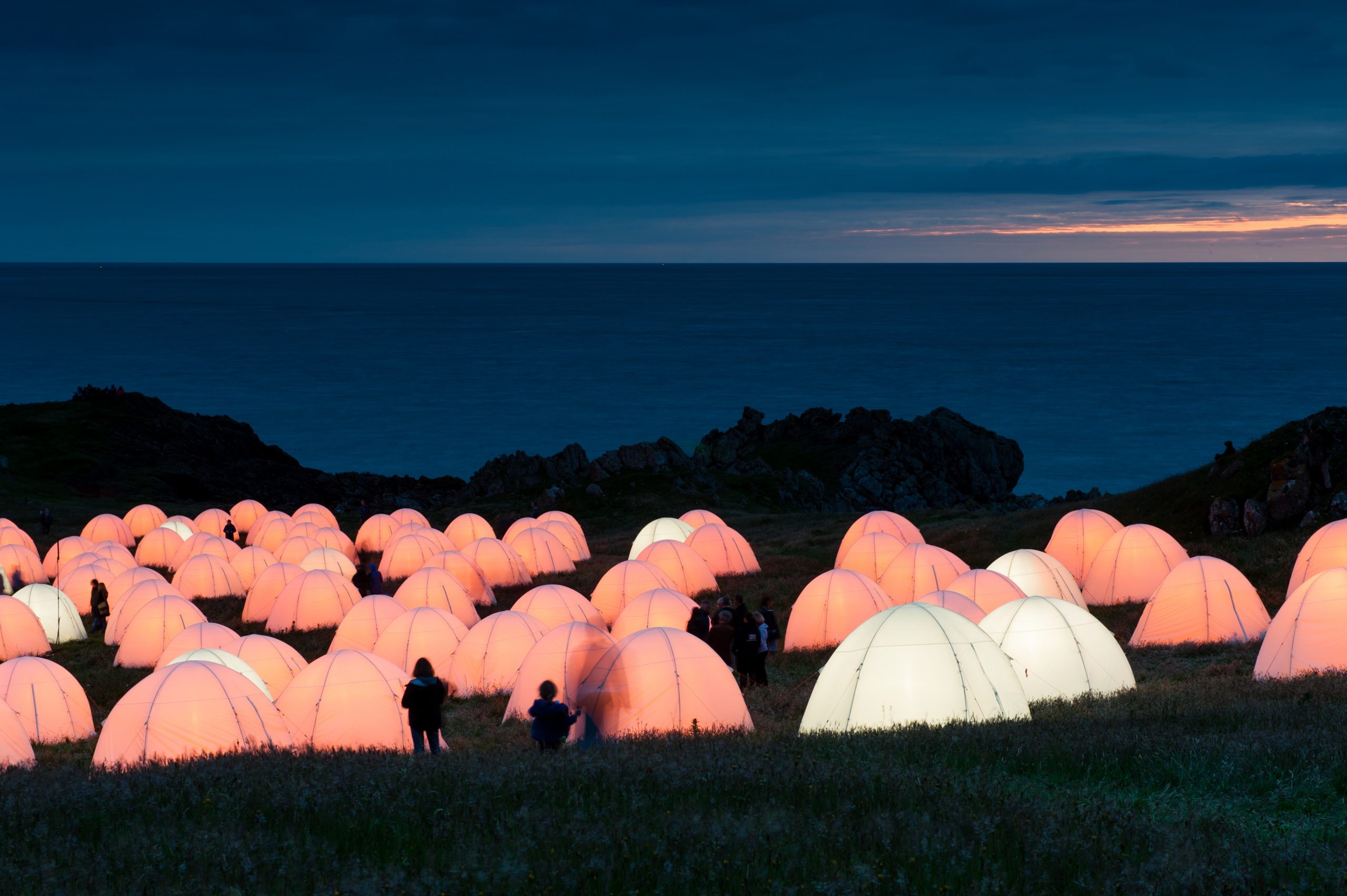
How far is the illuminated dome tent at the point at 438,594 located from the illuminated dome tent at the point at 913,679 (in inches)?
596

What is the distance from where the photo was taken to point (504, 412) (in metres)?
117

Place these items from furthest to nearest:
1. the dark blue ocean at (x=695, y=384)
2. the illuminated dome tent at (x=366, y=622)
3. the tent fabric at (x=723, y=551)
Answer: the dark blue ocean at (x=695, y=384) → the tent fabric at (x=723, y=551) → the illuminated dome tent at (x=366, y=622)

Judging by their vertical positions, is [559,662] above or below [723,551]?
below

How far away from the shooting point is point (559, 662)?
1992 centimetres

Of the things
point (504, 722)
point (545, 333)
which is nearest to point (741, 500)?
point (504, 722)

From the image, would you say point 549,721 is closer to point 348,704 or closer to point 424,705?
point 424,705

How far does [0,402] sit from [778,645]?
11714cm

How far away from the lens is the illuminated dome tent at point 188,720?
1667 centimetres

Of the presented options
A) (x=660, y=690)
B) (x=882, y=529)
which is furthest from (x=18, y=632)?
(x=882, y=529)

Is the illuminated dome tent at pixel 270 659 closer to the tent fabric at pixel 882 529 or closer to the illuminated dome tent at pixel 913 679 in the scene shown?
the illuminated dome tent at pixel 913 679

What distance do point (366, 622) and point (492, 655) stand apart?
4.13 metres

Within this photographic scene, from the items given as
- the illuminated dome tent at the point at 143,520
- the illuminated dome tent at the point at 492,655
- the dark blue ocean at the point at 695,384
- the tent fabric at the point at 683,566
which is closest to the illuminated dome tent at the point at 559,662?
the illuminated dome tent at the point at 492,655

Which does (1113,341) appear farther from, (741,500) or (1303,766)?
(1303,766)

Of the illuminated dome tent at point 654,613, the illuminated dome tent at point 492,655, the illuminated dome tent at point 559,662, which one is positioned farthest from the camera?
the illuminated dome tent at point 654,613
